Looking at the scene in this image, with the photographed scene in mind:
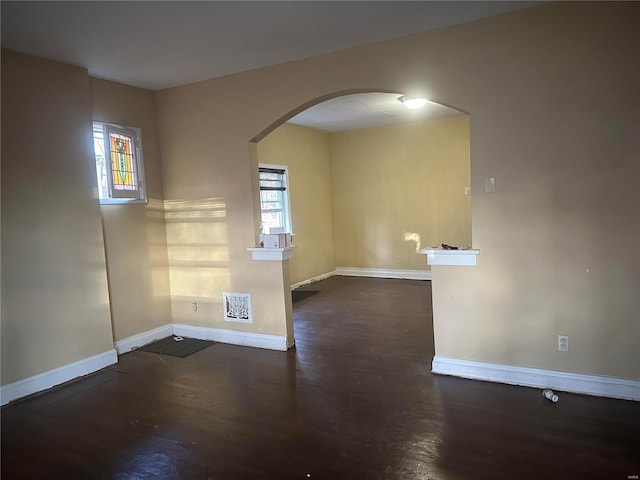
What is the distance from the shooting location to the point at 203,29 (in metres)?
2.90

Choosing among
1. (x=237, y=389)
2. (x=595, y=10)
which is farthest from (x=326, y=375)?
(x=595, y=10)

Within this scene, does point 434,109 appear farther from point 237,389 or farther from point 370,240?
point 237,389

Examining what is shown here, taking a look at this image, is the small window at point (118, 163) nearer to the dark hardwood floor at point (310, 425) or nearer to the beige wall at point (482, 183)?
the beige wall at point (482, 183)

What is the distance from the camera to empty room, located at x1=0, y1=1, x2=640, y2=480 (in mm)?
2447

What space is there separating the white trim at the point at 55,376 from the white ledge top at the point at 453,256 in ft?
9.45

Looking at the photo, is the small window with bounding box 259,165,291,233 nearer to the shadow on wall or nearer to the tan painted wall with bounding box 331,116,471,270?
the tan painted wall with bounding box 331,116,471,270

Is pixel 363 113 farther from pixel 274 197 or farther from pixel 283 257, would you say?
pixel 283 257

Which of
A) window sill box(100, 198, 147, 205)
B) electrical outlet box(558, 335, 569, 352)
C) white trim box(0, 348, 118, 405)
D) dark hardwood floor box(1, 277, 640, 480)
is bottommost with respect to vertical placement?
dark hardwood floor box(1, 277, 640, 480)

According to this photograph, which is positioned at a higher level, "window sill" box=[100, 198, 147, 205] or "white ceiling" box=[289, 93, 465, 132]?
"white ceiling" box=[289, 93, 465, 132]

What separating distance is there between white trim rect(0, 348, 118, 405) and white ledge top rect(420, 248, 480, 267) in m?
2.88

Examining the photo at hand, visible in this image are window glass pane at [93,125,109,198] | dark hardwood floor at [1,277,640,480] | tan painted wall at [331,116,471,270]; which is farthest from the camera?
tan painted wall at [331,116,471,270]

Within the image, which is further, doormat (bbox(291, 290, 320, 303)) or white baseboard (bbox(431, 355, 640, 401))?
doormat (bbox(291, 290, 320, 303))

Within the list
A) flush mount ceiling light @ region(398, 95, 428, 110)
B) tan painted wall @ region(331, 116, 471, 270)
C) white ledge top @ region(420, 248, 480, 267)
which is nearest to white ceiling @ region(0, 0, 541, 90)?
white ledge top @ region(420, 248, 480, 267)

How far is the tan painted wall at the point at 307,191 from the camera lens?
657 centimetres
